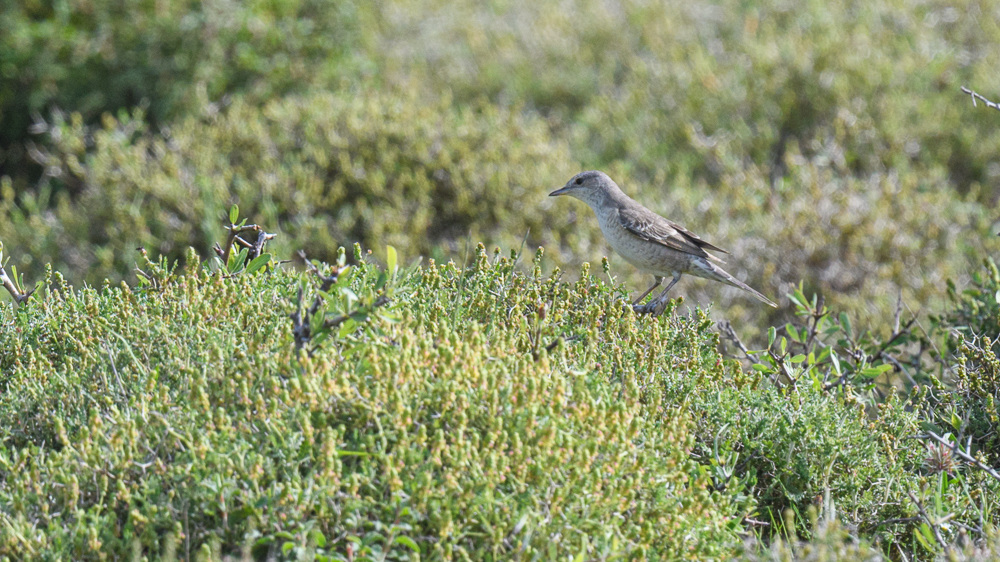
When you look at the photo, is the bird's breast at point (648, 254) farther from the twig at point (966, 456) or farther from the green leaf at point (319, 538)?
the green leaf at point (319, 538)

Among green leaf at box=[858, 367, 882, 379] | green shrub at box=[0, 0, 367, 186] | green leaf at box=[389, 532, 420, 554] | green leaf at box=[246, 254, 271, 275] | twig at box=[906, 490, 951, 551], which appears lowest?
twig at box=[906, 490, 951, 551]

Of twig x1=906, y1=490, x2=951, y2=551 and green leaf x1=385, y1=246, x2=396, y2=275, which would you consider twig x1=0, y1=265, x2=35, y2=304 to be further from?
twig x1=906, y1=490, x2=951, y2=551

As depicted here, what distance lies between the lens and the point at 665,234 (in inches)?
225

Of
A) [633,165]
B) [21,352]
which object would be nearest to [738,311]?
[633,165]

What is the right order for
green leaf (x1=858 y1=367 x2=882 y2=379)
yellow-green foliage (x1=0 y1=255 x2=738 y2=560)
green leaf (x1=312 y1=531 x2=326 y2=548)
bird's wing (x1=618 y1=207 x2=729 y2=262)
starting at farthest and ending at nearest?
bird's wing (x1=618 y1=207 x2=729 y2=262), green leaf (x1=858 y1=367 x2=882 y2=379), yellow-green foliage (x1=0 y1=255 x2=738 y2=560), green leaf (x1=312 y1=531 x2=326 y2=548)

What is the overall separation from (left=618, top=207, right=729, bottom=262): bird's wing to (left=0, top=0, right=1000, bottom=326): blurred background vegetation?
131cm

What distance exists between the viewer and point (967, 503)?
3752 mm

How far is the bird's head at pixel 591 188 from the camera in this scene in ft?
20.4

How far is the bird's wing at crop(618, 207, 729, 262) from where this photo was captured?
568 centimetres

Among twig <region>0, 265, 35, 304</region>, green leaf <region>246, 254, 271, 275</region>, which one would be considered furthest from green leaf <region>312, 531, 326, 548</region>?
twig <region>0, 265, 35, 304</region>

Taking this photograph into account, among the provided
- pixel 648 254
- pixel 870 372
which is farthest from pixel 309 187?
pixel 870 372

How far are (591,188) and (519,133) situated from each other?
7.87ft

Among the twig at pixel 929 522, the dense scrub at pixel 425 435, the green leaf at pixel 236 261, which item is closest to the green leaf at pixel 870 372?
the dense scrub at pixel 425 435

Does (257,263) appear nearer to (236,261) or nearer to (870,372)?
(236,261)
